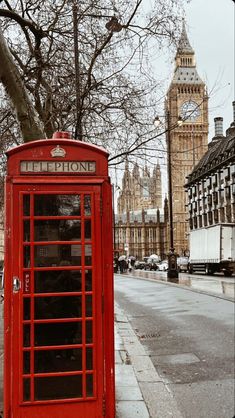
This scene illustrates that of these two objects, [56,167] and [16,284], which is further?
[56,167]

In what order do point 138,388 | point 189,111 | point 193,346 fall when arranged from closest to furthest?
1. point 138,388
2. point 193,346
3. point 189,111

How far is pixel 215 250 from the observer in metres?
38.1

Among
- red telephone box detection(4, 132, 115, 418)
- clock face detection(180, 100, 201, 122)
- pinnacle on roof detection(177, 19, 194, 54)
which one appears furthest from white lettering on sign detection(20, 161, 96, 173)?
pinnacle on roof detection(177, 19, 194, 54)

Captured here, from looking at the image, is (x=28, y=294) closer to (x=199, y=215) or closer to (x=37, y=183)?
(x=37, y=183)

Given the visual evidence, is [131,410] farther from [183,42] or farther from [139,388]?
[183,42]

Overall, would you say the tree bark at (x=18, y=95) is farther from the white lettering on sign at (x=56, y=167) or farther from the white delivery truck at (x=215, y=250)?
the white delivery truck at (x=215, y=250)

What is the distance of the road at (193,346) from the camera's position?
583 cm

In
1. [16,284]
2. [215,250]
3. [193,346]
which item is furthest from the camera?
[215,250]

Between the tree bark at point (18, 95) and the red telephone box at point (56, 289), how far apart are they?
401 centimetres

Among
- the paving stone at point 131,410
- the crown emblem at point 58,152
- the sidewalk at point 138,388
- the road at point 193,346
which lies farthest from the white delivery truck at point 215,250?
the crown emblem at point 58,152

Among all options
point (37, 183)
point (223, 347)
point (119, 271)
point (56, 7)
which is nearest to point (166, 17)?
point (56, 7)

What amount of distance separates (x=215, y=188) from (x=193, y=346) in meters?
62.6

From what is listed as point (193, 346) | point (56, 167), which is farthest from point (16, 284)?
point (193, 346)

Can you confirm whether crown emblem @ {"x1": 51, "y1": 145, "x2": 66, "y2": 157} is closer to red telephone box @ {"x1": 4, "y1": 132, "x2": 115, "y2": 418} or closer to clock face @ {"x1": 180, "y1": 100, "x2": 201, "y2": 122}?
red telephone box @ {"x1": 4, "y1": 132, "x2": 115, "y2": 418}
